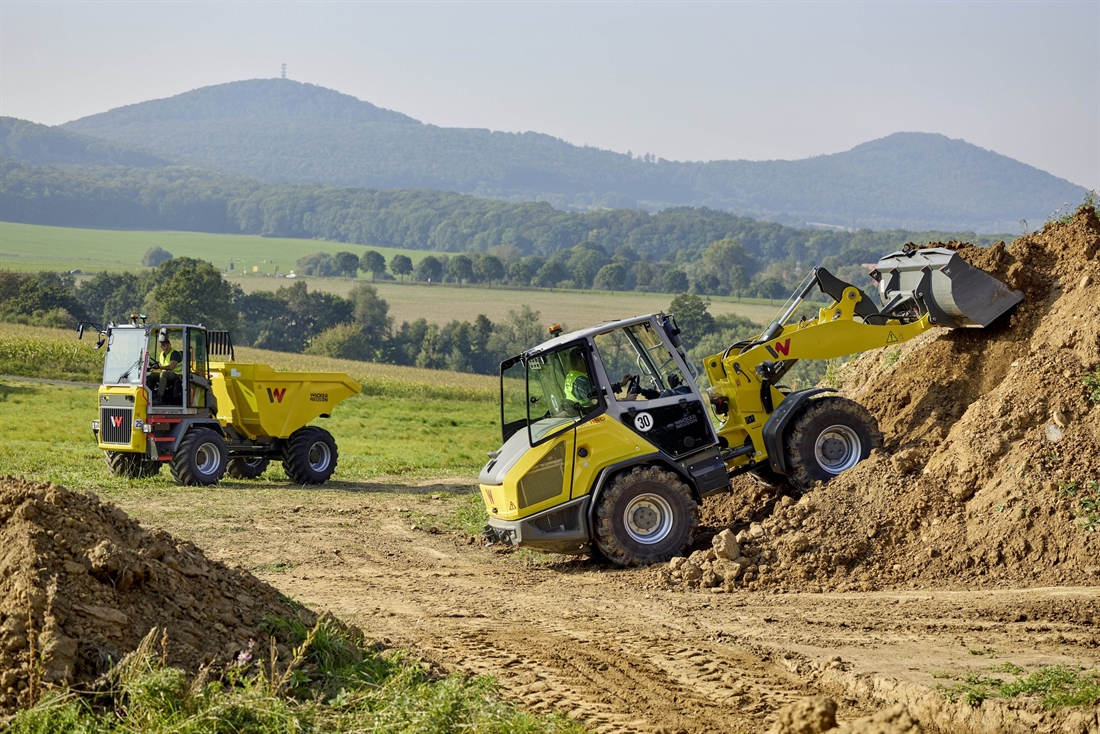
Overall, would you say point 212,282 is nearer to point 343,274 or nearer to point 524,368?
point 524,368

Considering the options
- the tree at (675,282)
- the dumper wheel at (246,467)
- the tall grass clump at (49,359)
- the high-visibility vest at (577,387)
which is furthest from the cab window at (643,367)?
the tree at (675,282)

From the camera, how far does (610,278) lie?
12938 centimetres

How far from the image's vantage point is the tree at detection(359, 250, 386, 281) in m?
149

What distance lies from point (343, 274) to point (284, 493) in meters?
134

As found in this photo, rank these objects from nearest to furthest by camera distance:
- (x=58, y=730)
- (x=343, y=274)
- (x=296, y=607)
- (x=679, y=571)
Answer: (x=58, y=730)
(x=296, y=607)
(x=679, y=571)
(x=343, y=274)

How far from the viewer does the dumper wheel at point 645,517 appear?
1115cm

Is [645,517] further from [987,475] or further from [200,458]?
[200,458]

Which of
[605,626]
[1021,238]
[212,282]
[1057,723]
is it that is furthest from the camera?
[212,282]

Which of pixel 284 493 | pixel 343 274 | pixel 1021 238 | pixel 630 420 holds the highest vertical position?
pixel 343 274

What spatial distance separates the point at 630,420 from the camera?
37.4 feet

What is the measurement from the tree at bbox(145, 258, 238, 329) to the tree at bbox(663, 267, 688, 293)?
61591 millimetres

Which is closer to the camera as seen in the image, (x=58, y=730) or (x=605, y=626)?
(x=58, y=730)

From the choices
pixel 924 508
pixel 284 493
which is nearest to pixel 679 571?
pixel 924 508

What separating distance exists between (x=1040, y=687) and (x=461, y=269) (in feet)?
440
